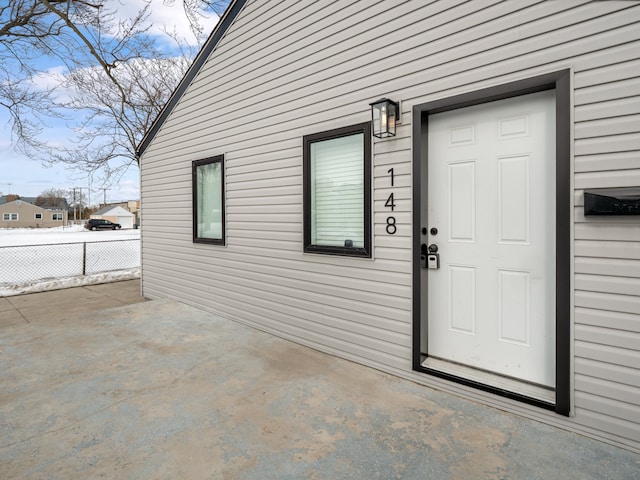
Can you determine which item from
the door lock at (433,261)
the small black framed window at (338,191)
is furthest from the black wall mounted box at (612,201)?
the small black framed window at (338,191)

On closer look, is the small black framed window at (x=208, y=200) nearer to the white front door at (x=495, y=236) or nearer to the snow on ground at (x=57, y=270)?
the white front door at (x=495, y=236)

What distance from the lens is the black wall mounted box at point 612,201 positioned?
1.86 m

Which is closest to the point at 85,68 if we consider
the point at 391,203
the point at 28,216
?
the point at 391,203

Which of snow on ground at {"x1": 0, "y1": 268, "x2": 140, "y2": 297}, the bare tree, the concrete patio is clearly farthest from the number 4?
snow on ground at {"x1": 0, "y1": 268, "x2": 140, "y2": 297}

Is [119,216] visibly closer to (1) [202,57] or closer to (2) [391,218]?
(1) [202,57]

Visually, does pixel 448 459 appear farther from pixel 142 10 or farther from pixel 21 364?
pixel 142 10

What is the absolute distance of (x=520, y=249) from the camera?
2338 millimetres

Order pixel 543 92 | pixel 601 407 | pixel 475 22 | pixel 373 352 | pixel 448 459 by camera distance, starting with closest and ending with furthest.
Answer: pixel 448 459 → pixel 601 407 → pixel 543 92 → pixel 475 22 → pixel 373 352

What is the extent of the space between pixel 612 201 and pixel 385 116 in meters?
1.57

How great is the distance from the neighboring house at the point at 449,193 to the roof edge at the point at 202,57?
63 millimetres

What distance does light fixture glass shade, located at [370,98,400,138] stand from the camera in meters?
2.75

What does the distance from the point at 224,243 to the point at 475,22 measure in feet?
11.6

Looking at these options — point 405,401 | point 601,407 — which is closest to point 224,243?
point 405,401

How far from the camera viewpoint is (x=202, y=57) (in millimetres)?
4902
